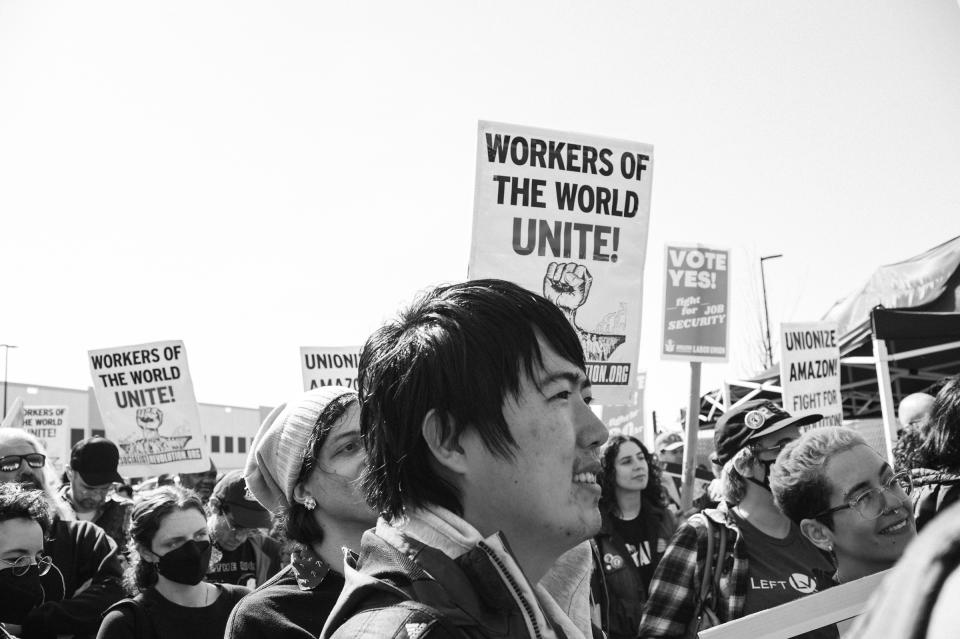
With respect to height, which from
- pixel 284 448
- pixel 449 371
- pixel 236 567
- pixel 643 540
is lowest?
pixel 236 567

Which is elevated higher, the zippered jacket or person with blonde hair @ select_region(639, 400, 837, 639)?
the zippered jacket

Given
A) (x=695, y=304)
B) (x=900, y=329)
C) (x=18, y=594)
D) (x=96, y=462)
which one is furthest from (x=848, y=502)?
(x=900, y=329)

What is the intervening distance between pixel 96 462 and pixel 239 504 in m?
2.33

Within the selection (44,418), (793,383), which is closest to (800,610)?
(793,383)

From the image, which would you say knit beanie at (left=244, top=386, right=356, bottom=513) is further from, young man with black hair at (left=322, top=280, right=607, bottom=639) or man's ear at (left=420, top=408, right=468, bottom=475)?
man's ear at (left=420, top=408, right=468, bottom=475)

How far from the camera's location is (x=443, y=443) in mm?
1671

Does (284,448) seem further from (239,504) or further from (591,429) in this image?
(239,504)

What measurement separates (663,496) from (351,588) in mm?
5356

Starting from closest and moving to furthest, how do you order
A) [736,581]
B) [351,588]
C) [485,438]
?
[351,588], [485,438], [736,581]

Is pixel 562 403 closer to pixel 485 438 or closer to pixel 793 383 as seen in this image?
pixel 485 438

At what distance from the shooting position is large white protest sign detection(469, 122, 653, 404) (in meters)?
5.23

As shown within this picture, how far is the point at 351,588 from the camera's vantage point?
1.53 m

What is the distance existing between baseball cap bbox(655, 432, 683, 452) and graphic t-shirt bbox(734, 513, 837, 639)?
7478mm

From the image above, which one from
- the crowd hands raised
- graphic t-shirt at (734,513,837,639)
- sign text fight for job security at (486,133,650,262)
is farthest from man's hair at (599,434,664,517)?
graphic t-shirt at (734,513,837,639)
